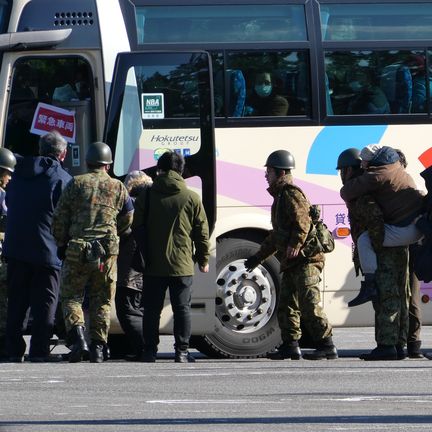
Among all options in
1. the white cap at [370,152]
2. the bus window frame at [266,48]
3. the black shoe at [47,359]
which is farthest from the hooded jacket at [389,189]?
the black shoe at [47,359]

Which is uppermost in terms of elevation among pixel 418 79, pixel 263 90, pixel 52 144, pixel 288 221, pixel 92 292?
pixel 418 79

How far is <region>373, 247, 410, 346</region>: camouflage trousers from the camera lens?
1477 cm

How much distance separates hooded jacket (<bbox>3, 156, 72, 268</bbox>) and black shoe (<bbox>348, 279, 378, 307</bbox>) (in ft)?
8.46

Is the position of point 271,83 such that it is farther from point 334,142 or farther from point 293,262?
point 293,262

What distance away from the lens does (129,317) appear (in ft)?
50.5

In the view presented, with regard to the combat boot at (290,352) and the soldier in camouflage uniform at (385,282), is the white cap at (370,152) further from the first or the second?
the combat boot at (290,352)

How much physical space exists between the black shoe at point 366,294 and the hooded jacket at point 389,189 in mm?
562

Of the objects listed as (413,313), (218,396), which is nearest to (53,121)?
(413,313)

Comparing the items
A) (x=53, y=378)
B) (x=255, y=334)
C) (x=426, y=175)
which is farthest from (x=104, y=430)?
(x=255, y=334)

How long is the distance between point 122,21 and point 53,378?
4.31 m

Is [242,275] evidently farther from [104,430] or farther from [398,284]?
[104,430]

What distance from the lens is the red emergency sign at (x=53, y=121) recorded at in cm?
1592

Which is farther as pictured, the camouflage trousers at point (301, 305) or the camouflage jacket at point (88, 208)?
the camouflage trousers at point (301, 305)

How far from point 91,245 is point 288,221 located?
1.69m
